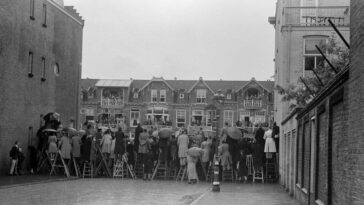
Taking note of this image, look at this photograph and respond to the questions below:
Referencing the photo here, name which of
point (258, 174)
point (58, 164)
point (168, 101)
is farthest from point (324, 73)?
point (168, 101)

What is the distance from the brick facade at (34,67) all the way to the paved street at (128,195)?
917cm

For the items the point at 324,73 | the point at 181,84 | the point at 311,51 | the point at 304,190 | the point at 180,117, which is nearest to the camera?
the point at 304,190

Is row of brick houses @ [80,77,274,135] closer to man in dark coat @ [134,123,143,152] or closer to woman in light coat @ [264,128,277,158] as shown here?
man in dark coat @ [134,123,143,152]

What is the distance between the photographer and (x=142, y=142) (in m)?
28.3

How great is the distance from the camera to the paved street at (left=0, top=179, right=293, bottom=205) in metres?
16.9

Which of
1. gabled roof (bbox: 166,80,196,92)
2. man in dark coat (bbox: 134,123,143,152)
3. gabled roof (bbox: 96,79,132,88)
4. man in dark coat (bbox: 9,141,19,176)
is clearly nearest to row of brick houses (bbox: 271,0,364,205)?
man in dark coat (bbox: 134,123,143,152)

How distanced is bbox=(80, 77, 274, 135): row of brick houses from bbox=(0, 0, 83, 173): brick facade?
49.7m

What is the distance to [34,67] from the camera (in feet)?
113

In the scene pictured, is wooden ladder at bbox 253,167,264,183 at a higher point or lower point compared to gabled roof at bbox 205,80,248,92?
lower

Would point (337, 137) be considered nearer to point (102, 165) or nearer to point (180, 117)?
point (102, 165)

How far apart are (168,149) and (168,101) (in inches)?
2547

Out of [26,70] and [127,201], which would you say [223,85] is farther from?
[127,201]

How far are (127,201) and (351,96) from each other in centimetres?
1018

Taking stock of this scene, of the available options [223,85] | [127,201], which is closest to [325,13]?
[127,201]
